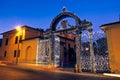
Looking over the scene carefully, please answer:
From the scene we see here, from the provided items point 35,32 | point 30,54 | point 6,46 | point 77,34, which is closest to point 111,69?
point 77,34

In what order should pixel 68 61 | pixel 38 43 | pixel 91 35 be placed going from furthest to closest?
pixel 68 61, pixel 38 43, pixel 91 35

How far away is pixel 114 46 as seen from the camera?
13719 millimetres

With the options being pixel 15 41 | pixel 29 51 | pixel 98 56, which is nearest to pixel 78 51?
pixel 98 56

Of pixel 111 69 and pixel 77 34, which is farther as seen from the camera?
pixel 77 34

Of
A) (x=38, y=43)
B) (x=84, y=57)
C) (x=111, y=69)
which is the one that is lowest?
(x=111, y=69)

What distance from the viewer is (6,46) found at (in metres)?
32.4

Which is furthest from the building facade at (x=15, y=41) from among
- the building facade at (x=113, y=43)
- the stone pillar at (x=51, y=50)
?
the building facade at (x=113, y=43)

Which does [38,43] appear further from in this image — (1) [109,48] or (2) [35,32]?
(1) [109,48]

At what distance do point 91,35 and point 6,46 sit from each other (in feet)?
79.7

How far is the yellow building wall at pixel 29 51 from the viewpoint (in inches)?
891

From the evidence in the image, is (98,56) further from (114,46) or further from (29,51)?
(29,51)

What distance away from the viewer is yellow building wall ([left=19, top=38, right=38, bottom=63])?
22.6 metres

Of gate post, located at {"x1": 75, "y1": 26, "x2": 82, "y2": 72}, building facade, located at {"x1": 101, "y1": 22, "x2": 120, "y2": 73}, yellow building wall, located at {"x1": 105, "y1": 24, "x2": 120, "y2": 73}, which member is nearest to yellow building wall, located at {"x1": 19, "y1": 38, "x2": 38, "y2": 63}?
gate post, located at {"x1": 75, "y1": 26, "x2": 82, "y2": 72}

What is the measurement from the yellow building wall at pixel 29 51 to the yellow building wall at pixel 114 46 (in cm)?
1290
